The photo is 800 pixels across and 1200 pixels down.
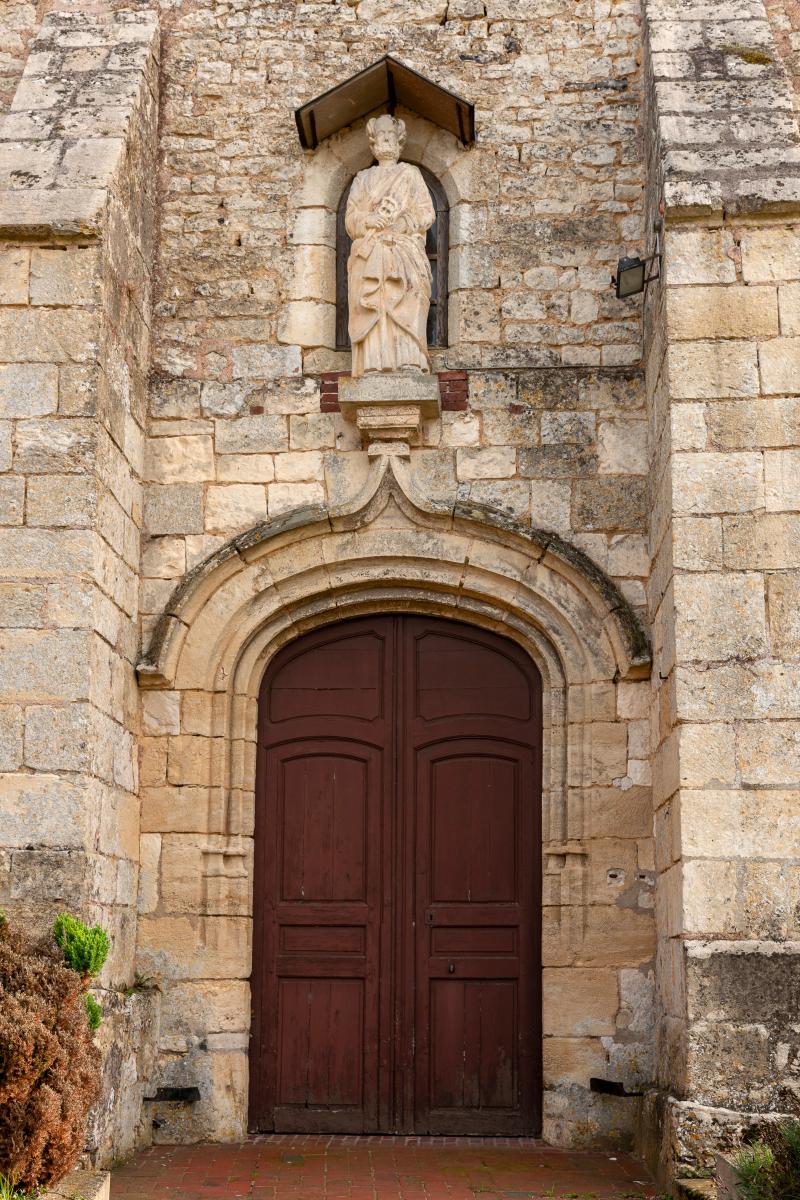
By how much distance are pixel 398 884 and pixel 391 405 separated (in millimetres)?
2328

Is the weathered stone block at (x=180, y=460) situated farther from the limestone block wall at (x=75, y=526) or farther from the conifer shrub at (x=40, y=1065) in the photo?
the conifer shrub at (x=40, y=1065)

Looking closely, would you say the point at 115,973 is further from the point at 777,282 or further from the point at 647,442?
the point at 777,282

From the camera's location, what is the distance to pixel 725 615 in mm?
5801

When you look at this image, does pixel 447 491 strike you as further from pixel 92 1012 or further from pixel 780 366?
pixel 92 1012

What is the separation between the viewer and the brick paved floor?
18.5 feet

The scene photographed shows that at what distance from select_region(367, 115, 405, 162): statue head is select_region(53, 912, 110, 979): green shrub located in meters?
4.24

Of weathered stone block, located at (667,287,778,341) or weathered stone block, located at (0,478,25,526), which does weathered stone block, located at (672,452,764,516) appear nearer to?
weathered stone block, located at (667,287,778,341)

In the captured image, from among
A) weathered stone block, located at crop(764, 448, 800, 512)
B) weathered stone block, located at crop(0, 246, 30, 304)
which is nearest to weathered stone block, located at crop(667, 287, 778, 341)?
weathered stone block, located at crop(764, 448, 800, 512)

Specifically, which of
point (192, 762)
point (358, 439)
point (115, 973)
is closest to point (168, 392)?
point (358, 439)

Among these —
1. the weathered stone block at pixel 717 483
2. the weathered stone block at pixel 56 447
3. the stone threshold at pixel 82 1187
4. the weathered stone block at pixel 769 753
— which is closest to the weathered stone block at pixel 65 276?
the weathered stone block at pixel 56 447

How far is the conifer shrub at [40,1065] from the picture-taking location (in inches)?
176

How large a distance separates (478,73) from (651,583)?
2.90 metres

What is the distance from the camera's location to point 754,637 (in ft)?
19.0

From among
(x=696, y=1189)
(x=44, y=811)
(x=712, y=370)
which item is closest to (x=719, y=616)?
(x=712, y=370)
